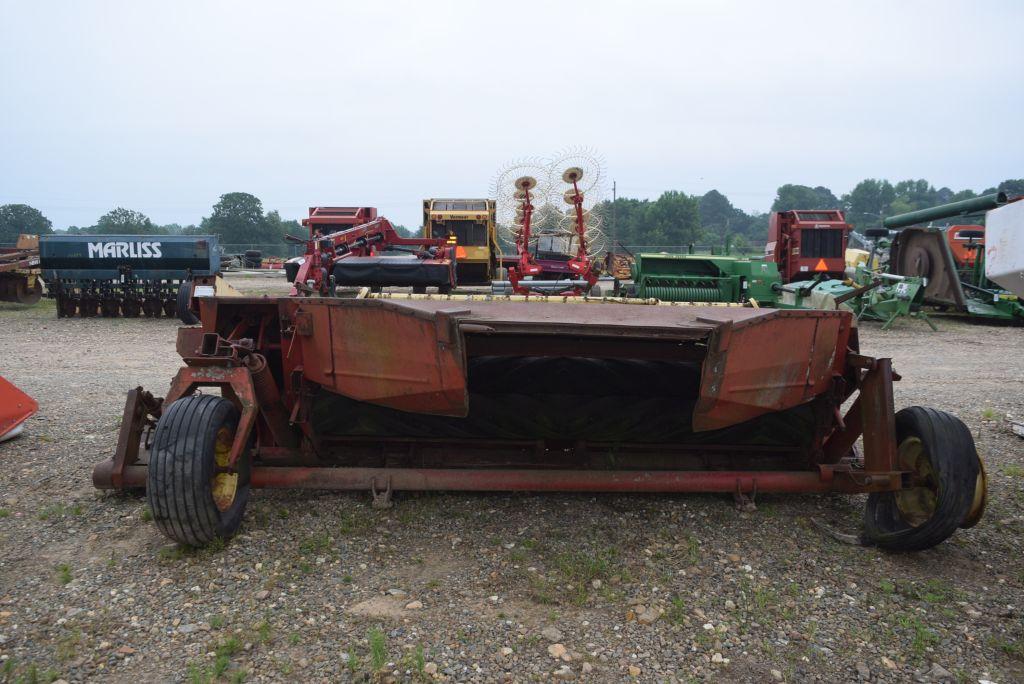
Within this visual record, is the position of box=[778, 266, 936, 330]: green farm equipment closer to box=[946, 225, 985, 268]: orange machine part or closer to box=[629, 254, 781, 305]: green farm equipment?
box=[629, 254, 781, 305]: green farm equipment

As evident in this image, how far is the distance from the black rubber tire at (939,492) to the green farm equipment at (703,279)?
390 inches

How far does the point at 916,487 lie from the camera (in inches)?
139

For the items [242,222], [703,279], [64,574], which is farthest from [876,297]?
[242,222]

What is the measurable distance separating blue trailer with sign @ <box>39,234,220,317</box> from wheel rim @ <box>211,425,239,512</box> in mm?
12933

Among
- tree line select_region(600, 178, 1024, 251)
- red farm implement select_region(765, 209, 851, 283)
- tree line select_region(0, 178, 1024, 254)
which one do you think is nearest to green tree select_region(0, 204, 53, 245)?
tree line select_region(0, 178, 1024, 254)

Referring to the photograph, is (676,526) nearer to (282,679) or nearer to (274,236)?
(282,679)

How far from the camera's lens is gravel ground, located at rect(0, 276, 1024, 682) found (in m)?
2.64

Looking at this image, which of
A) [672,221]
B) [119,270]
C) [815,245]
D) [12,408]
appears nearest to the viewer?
[12,408]

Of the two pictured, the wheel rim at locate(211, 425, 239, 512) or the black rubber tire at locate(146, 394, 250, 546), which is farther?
the wheel rim at locate(211, 425, 239, 512)

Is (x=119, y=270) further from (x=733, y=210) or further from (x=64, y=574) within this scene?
(x=733, y=210)

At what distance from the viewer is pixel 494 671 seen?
2.60m

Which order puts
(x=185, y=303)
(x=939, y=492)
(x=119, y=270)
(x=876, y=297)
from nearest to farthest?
1. (x=939, y=492)
2. (x=185, y=303)
3. (x=876, y=297)
4. (x=119, y=270)

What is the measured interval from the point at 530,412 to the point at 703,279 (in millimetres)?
10039

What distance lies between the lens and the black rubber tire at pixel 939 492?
330 cm
